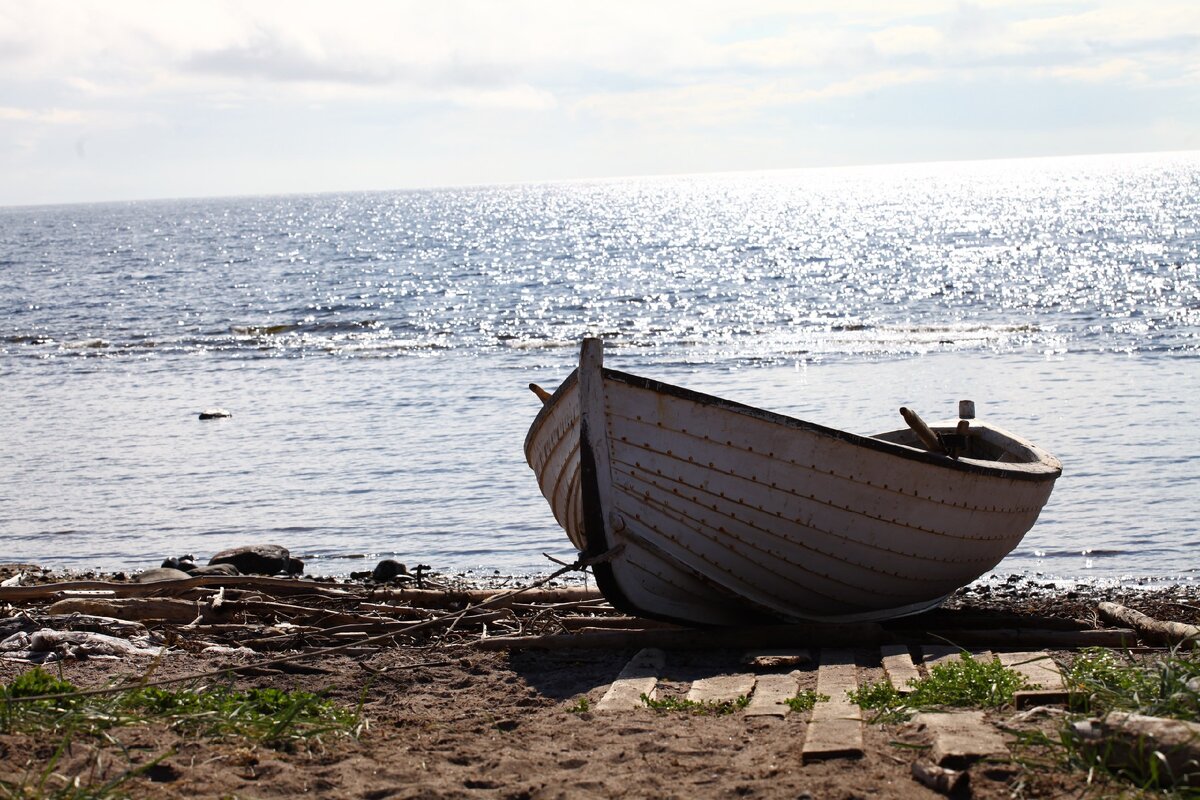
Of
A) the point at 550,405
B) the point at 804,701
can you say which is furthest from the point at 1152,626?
→ the point at 550,405

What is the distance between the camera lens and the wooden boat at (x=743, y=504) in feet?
24.3

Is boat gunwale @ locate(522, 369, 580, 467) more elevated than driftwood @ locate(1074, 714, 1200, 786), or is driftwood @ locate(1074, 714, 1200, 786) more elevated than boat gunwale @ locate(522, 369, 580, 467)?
boat gunwale @ locate(522, 369, 580, 467)

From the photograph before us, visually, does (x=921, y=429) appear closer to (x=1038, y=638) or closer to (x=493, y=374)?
(x=1038, y=638)

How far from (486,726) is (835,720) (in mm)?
1658

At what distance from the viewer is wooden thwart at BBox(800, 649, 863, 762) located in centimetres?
479

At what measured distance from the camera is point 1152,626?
24.3 ft

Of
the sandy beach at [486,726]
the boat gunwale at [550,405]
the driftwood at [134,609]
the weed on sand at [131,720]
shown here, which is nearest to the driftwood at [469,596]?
the sandy beach at [486,726]

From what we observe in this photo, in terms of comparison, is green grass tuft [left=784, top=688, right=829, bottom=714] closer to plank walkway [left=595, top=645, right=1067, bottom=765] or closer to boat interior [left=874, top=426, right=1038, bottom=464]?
plank walkway [left=595, top=645, right=1067, bottom=765]

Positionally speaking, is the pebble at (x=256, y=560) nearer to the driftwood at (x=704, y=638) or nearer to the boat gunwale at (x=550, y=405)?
the boat gunwale at (x=550, y=405)

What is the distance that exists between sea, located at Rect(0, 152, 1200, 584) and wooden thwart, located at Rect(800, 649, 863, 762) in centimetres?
489

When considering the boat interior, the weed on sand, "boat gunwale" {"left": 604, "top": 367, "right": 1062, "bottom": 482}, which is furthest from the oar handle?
the weed on sand

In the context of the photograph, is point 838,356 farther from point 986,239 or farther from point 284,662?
point 986,239

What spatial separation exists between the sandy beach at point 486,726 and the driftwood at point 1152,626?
0.17 metres

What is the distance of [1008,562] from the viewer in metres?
11.5
